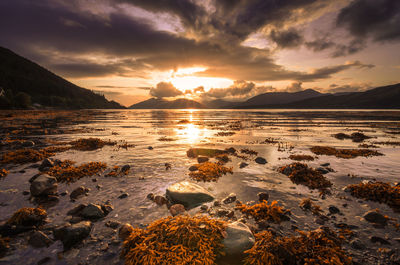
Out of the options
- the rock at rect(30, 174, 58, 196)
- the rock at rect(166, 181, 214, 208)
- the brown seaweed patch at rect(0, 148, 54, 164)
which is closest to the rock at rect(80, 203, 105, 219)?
the rock at rect(166, 181, 214, 208)

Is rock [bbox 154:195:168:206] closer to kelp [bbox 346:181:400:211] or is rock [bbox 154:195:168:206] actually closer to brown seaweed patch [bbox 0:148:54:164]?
kelp [bbox 346:181:400:211]

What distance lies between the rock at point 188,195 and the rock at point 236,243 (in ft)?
6.86

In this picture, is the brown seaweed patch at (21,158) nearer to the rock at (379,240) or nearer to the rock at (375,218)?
the rock at (379,240)

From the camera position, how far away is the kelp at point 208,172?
9.30 m

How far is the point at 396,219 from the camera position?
5648 millimetres

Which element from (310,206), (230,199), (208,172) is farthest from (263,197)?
(208,172)

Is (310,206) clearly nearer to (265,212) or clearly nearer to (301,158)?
(265,212)

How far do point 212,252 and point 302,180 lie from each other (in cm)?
714

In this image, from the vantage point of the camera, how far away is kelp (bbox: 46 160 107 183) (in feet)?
29.1

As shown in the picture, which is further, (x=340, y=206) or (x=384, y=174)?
(x=384, y=174)

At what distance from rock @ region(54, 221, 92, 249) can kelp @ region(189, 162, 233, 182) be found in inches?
212

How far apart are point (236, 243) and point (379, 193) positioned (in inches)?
278

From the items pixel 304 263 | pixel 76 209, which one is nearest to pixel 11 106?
pixel 76 209

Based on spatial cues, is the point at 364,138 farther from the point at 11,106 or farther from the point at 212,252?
the point at 11,106
